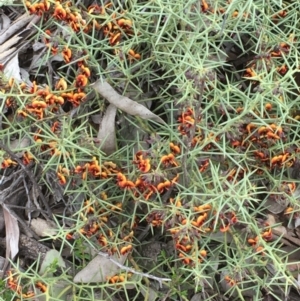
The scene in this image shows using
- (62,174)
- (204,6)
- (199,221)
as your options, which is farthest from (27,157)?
(204,6)

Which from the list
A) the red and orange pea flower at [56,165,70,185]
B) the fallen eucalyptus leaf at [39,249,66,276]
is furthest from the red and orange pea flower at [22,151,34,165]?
the fallen eucalyptus leaf at [39,249,66,276]

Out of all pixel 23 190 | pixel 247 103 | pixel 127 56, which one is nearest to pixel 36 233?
pixel 23 190

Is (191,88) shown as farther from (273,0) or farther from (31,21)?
(31,21)

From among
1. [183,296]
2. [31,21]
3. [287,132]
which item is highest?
[31,21]

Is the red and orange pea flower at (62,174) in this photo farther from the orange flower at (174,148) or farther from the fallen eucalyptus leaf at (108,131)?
the orange flower at (174,148)

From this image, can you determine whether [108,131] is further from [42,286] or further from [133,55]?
[42,286]

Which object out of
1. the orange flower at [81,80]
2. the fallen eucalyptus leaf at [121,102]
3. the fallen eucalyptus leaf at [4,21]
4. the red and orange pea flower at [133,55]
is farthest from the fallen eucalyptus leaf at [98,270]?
the fallen eucalyptus leaf at [4,21]

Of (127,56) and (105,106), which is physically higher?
(127,56)
